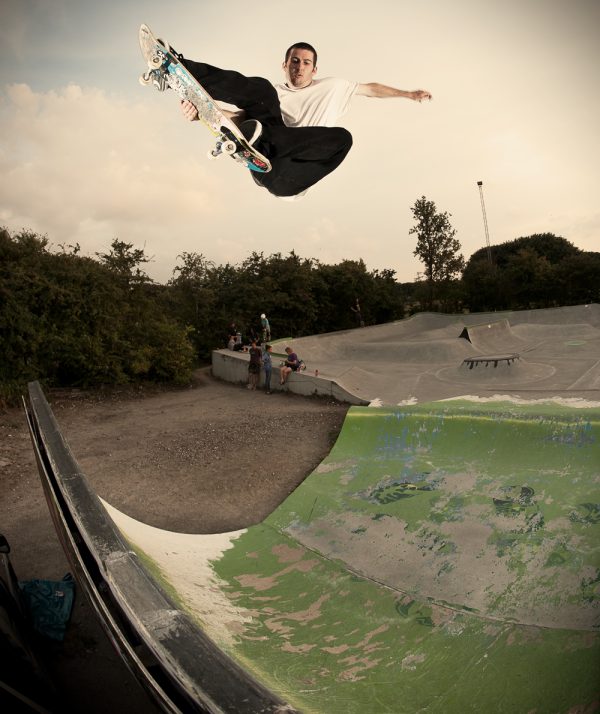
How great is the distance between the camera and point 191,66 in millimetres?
2303

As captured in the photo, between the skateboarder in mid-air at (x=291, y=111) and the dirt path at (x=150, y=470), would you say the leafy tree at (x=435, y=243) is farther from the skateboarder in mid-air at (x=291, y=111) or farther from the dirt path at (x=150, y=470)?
the skateboarder in mid-air at (x=291, y=111)

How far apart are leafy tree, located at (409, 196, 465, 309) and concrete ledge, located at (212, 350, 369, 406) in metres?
18.6

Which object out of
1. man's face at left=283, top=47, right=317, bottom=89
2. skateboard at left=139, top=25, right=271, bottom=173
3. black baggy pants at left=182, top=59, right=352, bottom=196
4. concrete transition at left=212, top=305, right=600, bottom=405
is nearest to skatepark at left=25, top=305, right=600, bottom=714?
skateboard at left=139, top=25, right=271, bottom=173

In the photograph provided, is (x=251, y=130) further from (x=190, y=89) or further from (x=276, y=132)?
(x=190, y=89)

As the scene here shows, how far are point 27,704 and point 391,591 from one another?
2.95m

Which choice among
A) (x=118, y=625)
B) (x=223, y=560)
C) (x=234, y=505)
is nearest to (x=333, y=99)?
(x=118, y=625)

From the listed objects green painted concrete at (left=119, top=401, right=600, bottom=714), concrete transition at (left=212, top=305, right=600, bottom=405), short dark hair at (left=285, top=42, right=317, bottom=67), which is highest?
short dark hair at (left=285, top=42, right=317, bottom=67)

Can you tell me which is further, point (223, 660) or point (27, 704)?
point (27, 704)

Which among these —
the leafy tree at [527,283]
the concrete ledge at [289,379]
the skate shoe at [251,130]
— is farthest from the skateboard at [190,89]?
the leafy tree at [527,283]

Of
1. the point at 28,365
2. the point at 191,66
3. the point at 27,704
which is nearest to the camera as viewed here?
the point at 27,704

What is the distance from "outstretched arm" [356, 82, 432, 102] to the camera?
2.71 meters

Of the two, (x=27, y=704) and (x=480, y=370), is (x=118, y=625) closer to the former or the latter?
(x=27, y=704)

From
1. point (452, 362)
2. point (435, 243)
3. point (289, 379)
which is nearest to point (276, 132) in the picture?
point (289, 379)

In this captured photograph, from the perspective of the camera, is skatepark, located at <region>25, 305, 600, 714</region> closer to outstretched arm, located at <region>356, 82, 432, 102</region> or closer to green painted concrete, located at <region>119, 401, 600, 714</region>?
green painted concrete, located at <region>119, 401, 600, 714</region>
